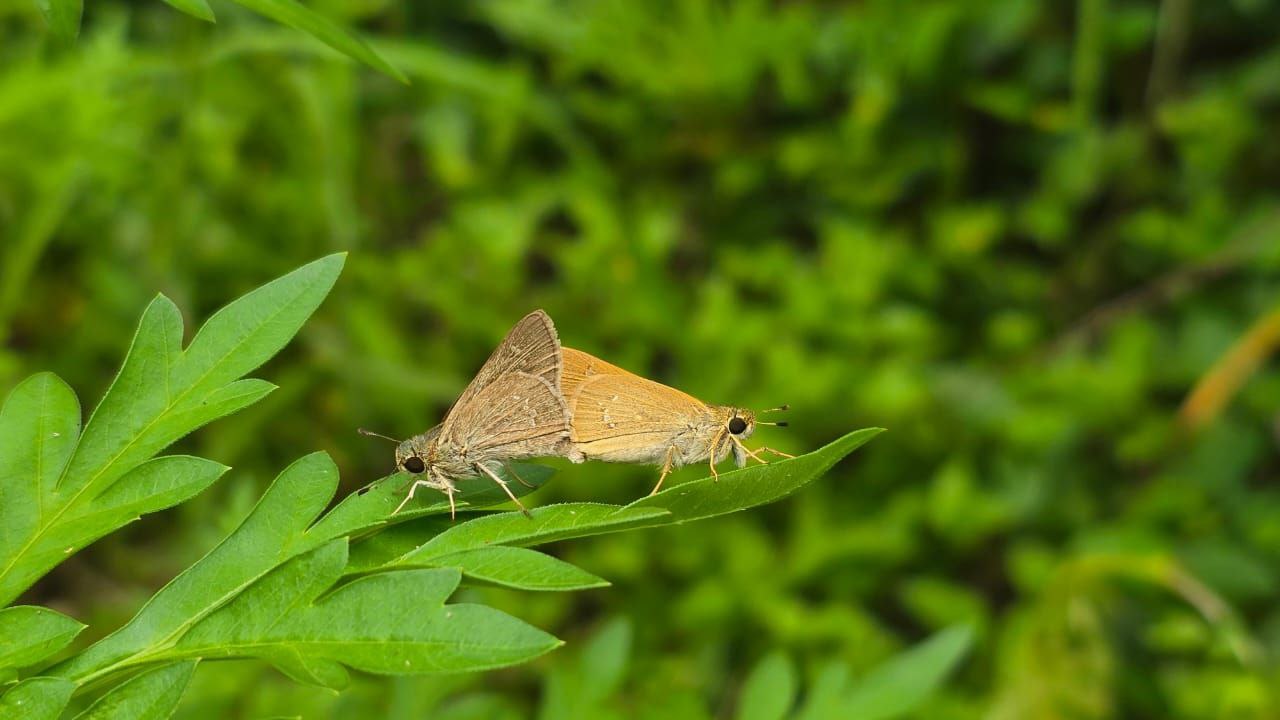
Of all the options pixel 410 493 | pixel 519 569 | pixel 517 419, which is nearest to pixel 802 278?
pixel 517 419

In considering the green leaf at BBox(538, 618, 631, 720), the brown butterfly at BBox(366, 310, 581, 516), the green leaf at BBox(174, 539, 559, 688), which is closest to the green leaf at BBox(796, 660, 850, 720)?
the green leaf at BBox(538, 618, 631, 720)

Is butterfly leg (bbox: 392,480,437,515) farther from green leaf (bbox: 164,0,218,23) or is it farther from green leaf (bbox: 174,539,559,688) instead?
green leaf (bbox: 164,0,218,23)

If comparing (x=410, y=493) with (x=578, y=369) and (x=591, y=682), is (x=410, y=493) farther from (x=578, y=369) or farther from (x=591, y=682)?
(x=591, y=682)

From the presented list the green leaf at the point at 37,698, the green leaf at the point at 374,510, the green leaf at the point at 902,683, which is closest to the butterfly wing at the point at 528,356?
the green leaf at the point at 374,510

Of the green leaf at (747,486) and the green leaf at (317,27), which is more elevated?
the green leaf at (317,27)

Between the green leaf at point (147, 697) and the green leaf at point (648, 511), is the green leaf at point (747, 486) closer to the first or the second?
the green leaf at point (648, 511)

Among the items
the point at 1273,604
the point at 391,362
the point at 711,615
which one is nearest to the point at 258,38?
the point at 391,362
